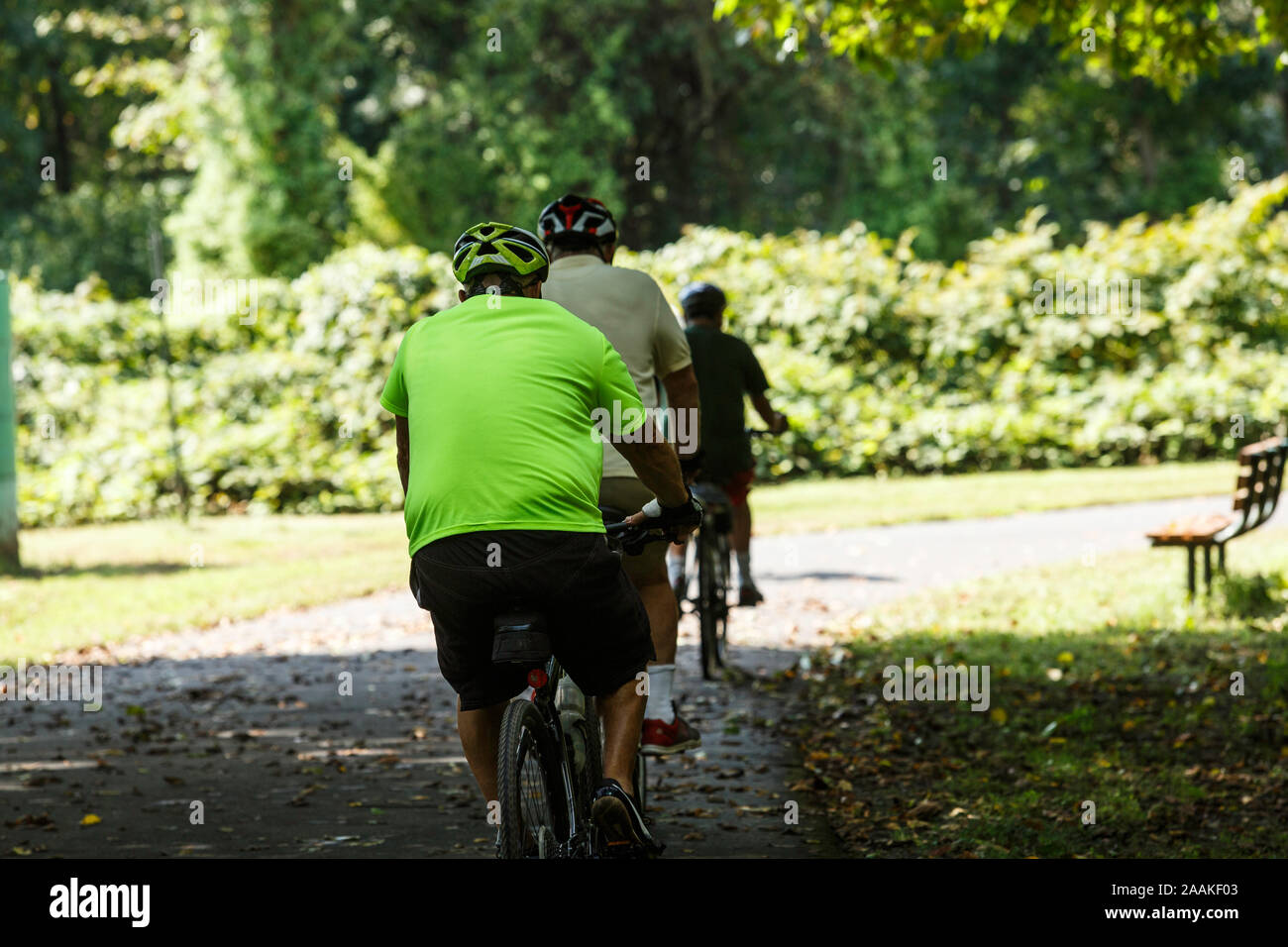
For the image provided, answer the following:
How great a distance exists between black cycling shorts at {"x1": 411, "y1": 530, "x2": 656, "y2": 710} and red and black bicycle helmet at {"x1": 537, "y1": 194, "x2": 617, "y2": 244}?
5.89 feet

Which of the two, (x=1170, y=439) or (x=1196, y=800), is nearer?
(x=1196, y=800)

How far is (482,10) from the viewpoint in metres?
35.4

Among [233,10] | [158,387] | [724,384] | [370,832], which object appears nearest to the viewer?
[370,832]

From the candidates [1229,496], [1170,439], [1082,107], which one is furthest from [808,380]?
[1082,107]

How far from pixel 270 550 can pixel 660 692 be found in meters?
11.1

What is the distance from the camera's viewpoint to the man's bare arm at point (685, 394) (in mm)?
5945

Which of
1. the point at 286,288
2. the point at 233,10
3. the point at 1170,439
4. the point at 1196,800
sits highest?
the point at 233,10

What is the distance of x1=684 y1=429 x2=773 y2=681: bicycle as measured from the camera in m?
9.29

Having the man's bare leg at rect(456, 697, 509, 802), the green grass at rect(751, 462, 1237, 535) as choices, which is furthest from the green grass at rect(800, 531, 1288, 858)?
the green grass at rect(751, 462, 1237, 535)

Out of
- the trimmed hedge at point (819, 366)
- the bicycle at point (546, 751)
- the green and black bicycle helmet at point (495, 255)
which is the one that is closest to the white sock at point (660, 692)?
the bicycle at point (546, 751)

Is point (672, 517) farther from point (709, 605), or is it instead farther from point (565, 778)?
point (709, 605)

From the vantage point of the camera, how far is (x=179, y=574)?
14.9 m

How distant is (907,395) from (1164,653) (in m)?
12.0
